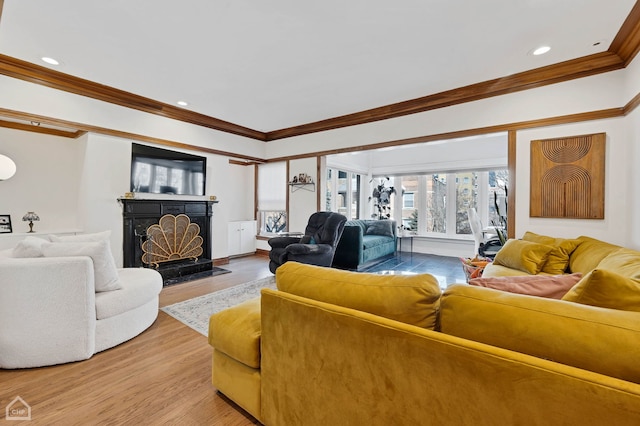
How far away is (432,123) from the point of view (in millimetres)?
4051

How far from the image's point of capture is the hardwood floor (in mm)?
1544

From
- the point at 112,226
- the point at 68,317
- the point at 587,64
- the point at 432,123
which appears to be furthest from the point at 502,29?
the point at 112,226

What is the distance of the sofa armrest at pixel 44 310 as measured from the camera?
6.27ft

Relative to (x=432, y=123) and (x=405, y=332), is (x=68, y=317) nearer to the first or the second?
(x=405, y=332)

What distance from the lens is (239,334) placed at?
1515 mm

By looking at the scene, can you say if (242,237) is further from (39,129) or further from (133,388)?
(133,388)

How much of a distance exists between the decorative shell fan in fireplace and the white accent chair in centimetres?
203

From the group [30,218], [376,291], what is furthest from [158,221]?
[376,291]

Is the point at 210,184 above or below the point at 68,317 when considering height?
above

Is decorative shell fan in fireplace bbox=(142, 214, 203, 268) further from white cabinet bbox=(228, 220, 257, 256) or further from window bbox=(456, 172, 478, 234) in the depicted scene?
window bbox=(456, 172, 478, 234)

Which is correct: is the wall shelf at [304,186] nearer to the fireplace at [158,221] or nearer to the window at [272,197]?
the window at [272,197]

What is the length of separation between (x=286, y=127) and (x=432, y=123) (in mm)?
2812

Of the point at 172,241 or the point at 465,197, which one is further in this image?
the point at 465,197

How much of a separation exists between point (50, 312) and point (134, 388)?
2.82 ft
